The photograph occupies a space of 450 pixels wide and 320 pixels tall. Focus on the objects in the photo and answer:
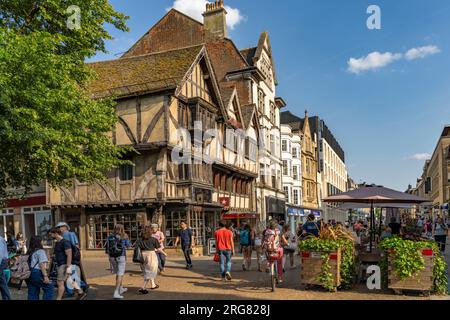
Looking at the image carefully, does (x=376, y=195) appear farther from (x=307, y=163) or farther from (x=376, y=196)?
(x=307, y=163)

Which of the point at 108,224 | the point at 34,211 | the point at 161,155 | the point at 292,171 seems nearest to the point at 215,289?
the point at 161,155

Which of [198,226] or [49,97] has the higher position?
[49,97]

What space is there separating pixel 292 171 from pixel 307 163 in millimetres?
7632

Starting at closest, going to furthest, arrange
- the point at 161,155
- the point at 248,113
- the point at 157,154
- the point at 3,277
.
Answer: the point at 3,277, the point at 161,155, the point at 157,154, the point at 248,113

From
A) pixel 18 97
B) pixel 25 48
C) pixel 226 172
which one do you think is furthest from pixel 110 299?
pixel 226 172

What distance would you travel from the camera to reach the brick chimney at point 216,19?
125 feet

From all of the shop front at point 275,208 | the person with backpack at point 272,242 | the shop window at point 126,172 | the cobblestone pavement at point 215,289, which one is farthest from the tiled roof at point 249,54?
the person with backpack at point 272,242

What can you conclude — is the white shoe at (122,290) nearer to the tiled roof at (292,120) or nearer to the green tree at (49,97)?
the green tree at (49,97)

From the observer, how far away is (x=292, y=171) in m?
47.1

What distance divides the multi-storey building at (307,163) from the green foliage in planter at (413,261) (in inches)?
1578

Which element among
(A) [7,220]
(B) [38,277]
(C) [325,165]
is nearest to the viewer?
(B) [38,277]

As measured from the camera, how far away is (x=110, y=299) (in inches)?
396

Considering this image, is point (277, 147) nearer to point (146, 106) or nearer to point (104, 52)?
point (146, 106)

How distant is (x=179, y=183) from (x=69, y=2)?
430 inches
